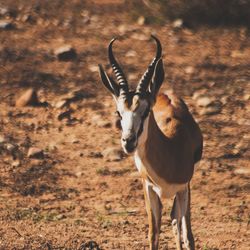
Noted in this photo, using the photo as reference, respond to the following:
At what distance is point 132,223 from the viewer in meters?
10.8

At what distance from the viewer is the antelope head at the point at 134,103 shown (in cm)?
801

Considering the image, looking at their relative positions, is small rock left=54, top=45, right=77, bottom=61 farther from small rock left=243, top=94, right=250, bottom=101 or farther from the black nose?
the black nose

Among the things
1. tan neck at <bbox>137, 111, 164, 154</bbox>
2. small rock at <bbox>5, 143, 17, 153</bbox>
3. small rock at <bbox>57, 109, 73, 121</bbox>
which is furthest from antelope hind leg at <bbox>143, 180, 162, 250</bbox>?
small rock at <bbox>57, 109, 73, 121</bbox>

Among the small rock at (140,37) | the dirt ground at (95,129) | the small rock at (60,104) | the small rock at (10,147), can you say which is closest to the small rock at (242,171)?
the dirt ground at (95,129)

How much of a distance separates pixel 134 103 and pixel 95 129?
572 centimetres

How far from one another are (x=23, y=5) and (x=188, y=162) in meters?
10.4

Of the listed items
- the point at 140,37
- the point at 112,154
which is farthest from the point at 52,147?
the point at 140,37

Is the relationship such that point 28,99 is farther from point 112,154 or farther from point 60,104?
point 112,154

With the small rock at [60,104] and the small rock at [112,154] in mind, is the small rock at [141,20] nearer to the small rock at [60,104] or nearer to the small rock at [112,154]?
the small rock at [60,104]

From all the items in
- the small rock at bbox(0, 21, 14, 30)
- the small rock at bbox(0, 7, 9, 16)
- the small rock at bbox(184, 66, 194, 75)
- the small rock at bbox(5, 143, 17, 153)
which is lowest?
the small rock at bbox(0, 7, 9, 16)

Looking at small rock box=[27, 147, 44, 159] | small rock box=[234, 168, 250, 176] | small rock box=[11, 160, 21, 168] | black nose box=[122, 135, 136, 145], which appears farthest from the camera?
small rock box=[27, 147, 44, 159]

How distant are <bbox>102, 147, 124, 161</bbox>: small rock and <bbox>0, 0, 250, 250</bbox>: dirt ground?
0.08 ft

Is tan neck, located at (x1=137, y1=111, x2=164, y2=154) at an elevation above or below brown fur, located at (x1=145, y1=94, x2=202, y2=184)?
above

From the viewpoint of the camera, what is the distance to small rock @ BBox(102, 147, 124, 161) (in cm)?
1284
